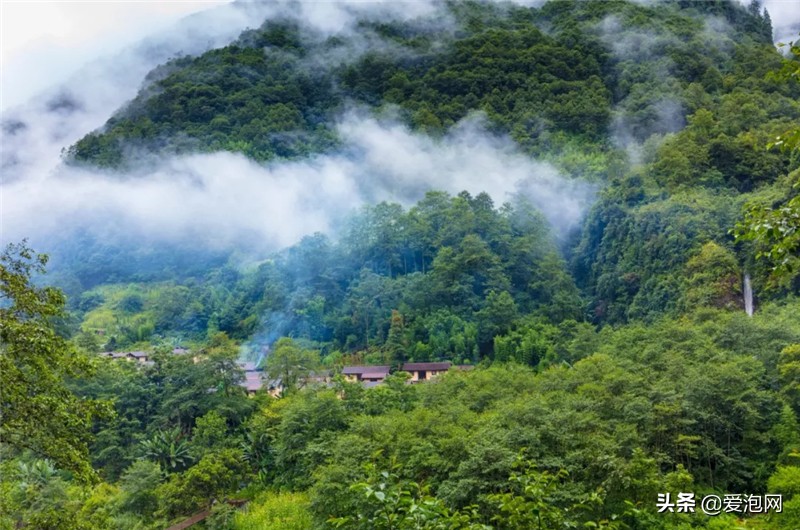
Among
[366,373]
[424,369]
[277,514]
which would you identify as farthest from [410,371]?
[277,514]

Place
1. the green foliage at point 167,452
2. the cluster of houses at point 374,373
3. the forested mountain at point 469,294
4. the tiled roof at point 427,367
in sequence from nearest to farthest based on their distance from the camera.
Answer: the forested mountain at point 469,294, the green foliage at point 167,452, the cluster of houses at point 374,373, the tiled roof at point 427,367

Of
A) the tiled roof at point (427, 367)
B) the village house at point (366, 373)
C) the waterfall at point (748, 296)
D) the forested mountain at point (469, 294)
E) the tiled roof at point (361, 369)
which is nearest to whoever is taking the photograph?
the forested mountain at point (469, 294)

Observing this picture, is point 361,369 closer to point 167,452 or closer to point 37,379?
point 167,452

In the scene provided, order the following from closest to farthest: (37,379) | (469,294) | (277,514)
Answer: (37,379) → (277,514) → (469,294)

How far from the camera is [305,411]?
20.5 meters

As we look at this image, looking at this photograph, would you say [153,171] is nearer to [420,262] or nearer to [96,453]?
[420,262]

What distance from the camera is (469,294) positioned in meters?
35.8

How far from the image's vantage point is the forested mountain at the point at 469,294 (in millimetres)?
13531

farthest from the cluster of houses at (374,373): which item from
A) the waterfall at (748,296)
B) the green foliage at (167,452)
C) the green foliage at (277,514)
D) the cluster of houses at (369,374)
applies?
the waterfall at (748,296)

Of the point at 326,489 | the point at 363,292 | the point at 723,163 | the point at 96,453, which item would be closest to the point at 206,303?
the point at 363,292

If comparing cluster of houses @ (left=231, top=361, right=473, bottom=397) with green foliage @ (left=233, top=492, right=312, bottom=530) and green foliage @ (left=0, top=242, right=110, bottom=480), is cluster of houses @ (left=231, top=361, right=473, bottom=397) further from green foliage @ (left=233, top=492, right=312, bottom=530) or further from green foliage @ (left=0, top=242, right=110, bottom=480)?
green foliage @ (left=0, top=242, right=110, bottom=480)

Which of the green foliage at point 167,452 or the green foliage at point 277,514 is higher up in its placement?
the green foliage at point 167,452

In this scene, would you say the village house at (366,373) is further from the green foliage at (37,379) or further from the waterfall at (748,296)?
the green foliage at (37,379)

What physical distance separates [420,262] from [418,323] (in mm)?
7374
